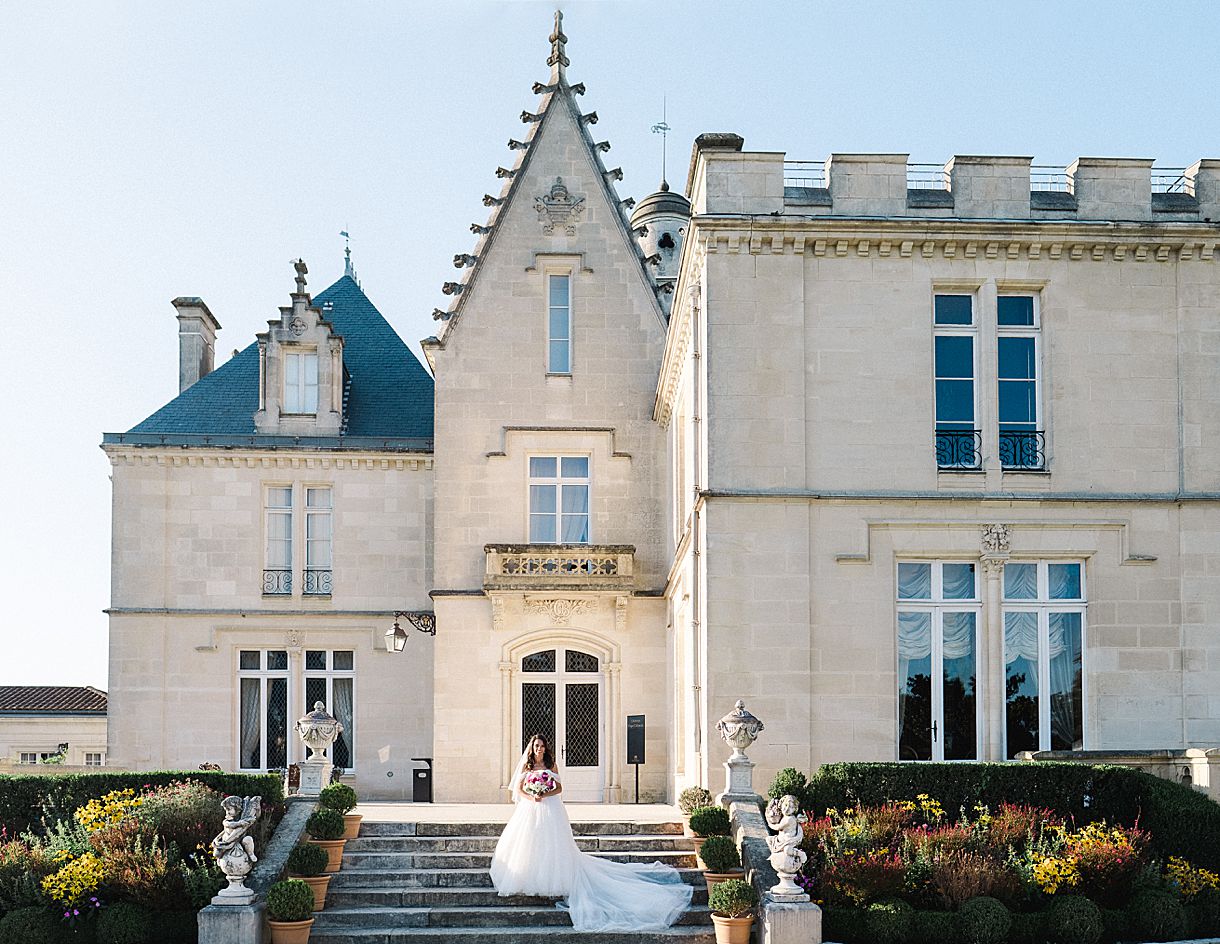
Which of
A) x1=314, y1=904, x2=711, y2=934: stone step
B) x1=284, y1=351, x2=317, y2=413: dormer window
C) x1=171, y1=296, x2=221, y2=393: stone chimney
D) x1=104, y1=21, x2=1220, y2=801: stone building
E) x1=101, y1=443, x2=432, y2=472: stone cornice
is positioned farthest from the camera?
x1=171, y1=296, x2=221, y2=393: stone chimney

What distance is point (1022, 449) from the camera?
1822 cm

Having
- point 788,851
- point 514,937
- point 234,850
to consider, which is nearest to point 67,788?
point 234,850

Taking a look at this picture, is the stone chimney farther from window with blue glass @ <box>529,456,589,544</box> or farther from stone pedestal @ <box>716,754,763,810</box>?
stone pedestal @ <box>716,754,763,810</box>

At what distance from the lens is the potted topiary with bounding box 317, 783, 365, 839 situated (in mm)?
16906

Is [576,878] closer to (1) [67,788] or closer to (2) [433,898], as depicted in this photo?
(2) [433,898]

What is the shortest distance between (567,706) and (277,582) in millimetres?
5965

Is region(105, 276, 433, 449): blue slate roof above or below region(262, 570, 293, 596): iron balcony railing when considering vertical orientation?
above

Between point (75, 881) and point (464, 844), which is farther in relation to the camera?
point (464, 844)

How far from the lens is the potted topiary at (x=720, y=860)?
15.3 metres

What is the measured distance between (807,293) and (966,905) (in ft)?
23.7

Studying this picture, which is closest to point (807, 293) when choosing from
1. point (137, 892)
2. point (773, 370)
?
point (773, 370)

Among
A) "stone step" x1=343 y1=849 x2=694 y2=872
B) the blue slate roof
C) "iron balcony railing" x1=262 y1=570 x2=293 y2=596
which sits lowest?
"stone step" x1=343 y1=849 x2=694 y2=872

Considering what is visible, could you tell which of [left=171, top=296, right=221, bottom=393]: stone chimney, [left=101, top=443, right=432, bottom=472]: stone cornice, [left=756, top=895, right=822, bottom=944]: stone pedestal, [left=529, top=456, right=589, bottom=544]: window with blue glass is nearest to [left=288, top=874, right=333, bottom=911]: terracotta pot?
[left=756, top=895, right=822, bottom=944]: stone pedestal

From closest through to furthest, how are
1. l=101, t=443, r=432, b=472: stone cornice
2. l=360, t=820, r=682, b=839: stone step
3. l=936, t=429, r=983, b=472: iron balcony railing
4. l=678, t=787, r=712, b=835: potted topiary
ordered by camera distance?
l=678, t=787, r=712, b=835: potted topiary → l=360, t=820, r=682, b=839: stone step → l=936, t=429, r=983, b=472: iron balcony railing → l=101, t=443, r=432, b=472: stone cornice
